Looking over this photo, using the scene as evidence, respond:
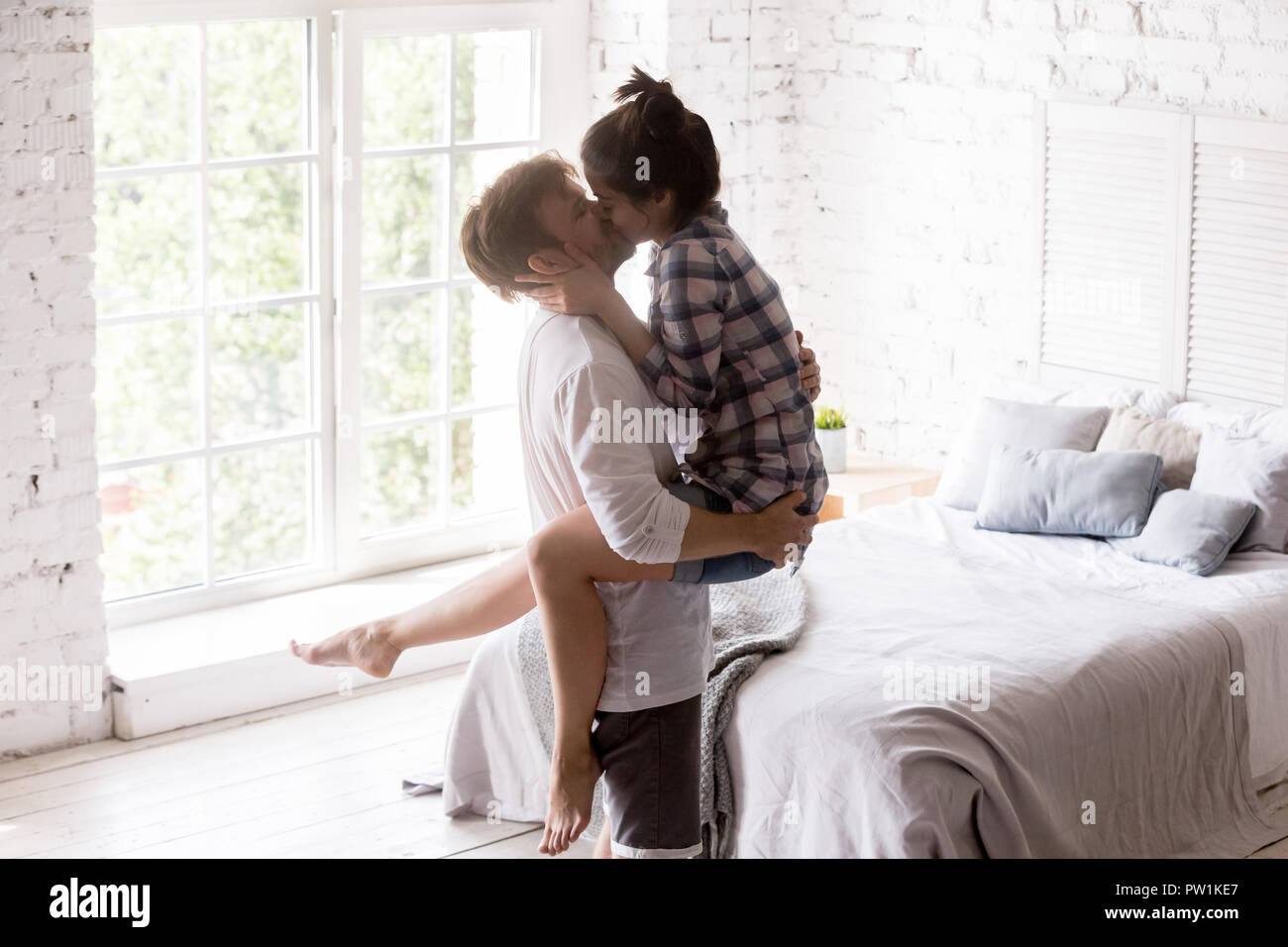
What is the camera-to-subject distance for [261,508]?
4633mm

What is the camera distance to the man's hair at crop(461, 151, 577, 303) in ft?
7.72

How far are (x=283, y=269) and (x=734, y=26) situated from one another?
68.8 inches

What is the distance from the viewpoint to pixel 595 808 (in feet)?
11.3

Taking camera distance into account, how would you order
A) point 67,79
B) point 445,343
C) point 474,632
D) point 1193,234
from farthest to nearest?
point 445,343, point 1193,234, point 67,79, point 474,632

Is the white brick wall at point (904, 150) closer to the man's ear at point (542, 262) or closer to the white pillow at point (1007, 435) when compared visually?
the white pillow at point (1007, 435)

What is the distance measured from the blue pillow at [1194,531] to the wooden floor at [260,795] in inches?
30.2

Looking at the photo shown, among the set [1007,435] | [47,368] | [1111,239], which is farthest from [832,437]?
[47,368]

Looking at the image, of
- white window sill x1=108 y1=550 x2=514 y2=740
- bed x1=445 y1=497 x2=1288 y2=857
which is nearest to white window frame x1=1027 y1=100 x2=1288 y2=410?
bed x1=445 y1=497 x2=1288 y2=857

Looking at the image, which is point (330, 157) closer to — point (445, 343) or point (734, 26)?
point (445, 343)

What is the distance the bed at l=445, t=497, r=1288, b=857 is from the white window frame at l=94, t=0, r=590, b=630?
1.22m

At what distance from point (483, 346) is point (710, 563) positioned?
2795 mm

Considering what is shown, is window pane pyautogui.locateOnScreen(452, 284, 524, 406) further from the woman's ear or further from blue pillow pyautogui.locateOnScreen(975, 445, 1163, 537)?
the woman's ear

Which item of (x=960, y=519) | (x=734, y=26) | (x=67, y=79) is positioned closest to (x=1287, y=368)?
(x=960, y=519)

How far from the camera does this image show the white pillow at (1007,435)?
4441 millimetres
